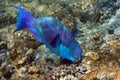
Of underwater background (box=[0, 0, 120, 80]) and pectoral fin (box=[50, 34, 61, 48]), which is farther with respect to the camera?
underwater background (box=[0, 0, 120, 80])

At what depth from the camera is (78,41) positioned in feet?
10.4

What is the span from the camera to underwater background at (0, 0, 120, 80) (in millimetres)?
2465

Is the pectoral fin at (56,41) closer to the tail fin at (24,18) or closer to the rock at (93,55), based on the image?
the tail fin at (24,18)

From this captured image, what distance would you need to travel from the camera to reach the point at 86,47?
285cm

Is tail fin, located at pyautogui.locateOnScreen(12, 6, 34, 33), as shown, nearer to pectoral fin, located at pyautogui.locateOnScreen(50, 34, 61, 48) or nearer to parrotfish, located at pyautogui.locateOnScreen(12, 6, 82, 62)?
parrotfish, located at pyautogui.locateOnScreen(12, 6, 82, 62)

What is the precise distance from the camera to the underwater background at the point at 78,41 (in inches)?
97.0

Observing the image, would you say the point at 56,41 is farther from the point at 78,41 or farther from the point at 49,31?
the point at 78,41

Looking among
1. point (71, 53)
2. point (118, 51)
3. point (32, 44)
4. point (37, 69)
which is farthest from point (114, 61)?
point (32, 44)

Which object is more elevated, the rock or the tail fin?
the tail fin

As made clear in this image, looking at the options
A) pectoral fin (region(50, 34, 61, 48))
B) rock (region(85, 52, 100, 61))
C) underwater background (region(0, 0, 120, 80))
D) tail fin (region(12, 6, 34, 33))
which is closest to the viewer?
tail fin (region(12, 6, 34, 33))

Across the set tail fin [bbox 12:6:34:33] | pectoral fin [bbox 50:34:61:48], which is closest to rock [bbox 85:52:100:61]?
pectoral fin [bbox 50:34:61:48]

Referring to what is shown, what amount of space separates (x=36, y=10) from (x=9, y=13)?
0.57 metres

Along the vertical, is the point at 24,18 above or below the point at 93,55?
above

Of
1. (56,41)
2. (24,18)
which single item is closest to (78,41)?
(56,41)
